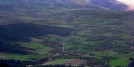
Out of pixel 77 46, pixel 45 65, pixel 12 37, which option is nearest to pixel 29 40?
pixel 12 37

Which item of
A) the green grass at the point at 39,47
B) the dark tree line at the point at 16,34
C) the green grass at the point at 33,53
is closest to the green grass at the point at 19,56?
the green grass at the point at 33,53

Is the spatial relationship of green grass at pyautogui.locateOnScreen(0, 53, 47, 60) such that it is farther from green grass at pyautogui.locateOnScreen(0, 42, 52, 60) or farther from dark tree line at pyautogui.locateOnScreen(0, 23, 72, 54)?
dark tree line at pyautogui.locateOnScreen(0, 23, 72, 54)

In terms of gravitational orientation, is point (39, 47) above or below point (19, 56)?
above

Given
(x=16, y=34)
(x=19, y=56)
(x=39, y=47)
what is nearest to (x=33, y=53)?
(x=19, y=56)

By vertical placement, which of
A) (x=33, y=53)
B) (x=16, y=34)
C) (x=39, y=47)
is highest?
(x=16, y=34)

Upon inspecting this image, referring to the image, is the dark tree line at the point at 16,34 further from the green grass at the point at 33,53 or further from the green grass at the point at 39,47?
the green grass at the point at 39,47

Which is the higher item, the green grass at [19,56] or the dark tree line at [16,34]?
the dark tree line at [16,34]

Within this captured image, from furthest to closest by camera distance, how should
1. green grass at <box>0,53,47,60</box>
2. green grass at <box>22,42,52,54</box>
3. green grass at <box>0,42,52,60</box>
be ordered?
green grass at <box>22,42,52,54</box>
green grass at <box>0,42,52,60</box>
green grass at <box>0,53,47,60</box>

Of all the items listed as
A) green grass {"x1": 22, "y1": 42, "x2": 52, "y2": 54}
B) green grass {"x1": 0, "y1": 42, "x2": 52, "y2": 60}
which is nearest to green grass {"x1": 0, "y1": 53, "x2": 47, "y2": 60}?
green grass {"x1": 0, "y1": 42, "x2": 52, "y2": 60}

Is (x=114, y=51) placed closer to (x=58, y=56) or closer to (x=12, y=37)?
(x=58, y=56)

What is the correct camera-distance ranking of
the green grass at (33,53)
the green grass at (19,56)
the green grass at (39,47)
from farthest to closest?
the green grass at (39,47)
the green grass at (33,53)
the green grass at (19,56)

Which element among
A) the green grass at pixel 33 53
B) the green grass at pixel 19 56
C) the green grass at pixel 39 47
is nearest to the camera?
the green grass at pixel 19 56

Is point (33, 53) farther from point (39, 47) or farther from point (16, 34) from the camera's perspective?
point (16, 34)
